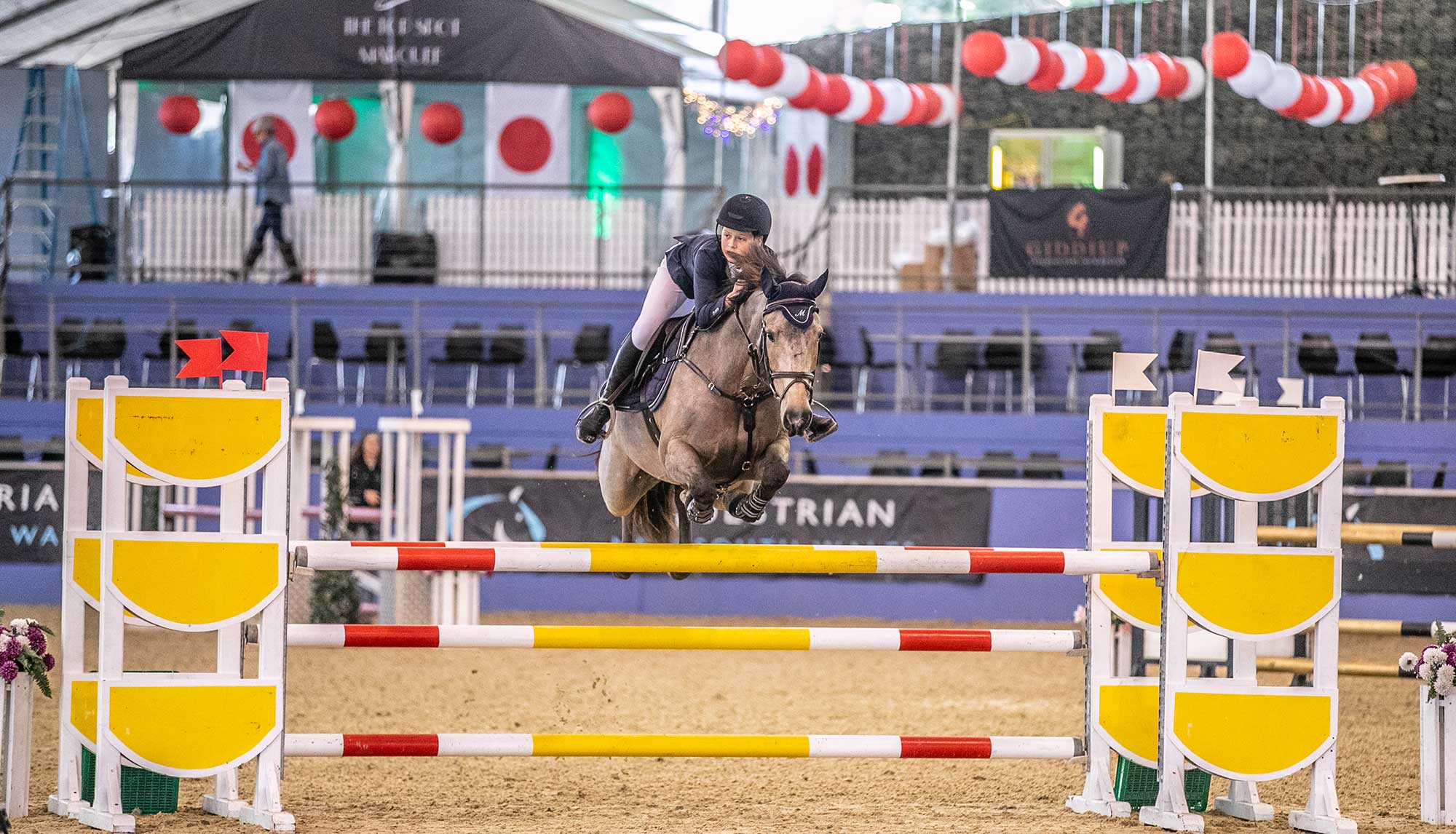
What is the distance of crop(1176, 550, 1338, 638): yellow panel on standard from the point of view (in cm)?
454

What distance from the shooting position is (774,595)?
11.0 metres

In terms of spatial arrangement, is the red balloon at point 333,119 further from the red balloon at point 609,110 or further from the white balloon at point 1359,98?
the white balloon at point 1359,98

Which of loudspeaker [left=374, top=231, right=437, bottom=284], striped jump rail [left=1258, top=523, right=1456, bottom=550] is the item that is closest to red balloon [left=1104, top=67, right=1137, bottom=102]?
loudspeaker [left=374, top=231, right=437, bottom=284]

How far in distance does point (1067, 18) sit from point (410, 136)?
23.4 ft

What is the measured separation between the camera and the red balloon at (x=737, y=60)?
11953 millimetres

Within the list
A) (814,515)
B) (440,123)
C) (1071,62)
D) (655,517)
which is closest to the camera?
(655,517)

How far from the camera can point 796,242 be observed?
14.3 meters

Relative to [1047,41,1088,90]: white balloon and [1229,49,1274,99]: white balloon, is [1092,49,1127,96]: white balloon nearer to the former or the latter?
[1047,41,1088,90]: white balloon

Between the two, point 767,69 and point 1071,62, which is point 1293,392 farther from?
point 1071,62

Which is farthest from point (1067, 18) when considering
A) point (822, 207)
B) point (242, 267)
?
point (242, 267)

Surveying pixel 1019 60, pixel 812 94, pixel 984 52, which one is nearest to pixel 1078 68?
pixel 1019 60

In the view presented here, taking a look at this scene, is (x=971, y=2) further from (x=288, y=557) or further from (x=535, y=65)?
(x=288, y=557)

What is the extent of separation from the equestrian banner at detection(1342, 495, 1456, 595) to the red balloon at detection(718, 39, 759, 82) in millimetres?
5610

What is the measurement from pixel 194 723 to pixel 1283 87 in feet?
37.0
